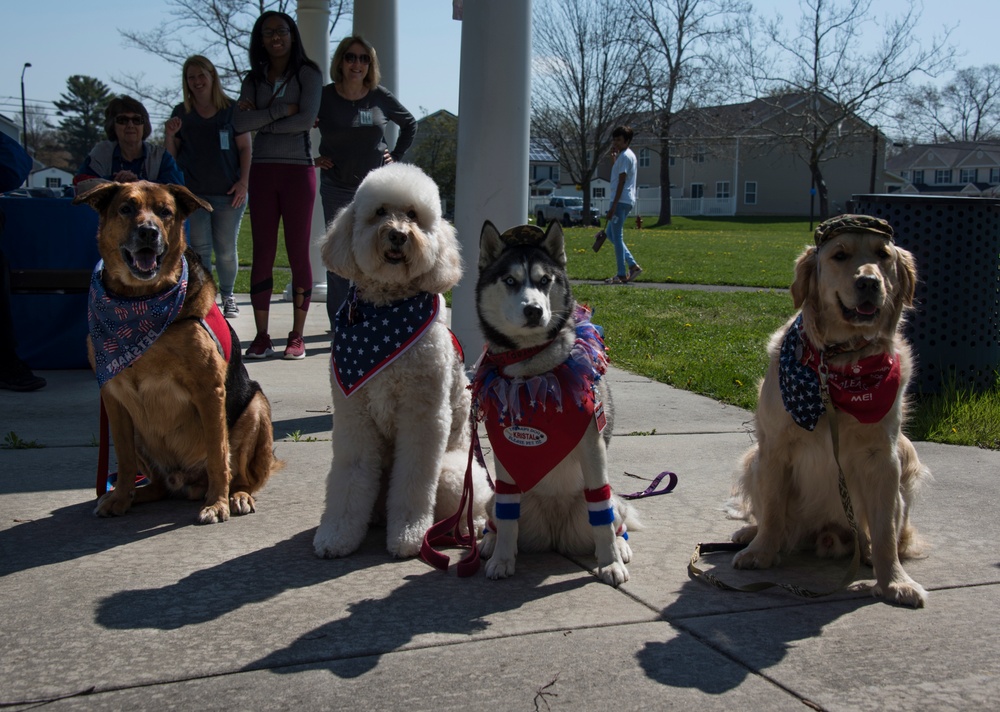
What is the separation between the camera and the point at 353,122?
25.5 ft

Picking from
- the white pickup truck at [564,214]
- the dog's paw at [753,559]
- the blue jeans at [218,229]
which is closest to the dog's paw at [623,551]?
the dog's paw at [753,559]

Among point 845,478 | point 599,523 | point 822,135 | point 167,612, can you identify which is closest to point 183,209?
point 167,612

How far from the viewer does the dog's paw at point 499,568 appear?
365cm

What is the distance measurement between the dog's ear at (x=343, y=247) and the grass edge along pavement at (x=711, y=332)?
2.93 meters

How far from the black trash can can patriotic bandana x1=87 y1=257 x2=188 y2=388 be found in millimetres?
4584

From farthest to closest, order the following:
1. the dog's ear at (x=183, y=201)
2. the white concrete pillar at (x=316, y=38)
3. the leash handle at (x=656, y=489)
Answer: the white concrete pillar at (x=316, y=38)
the leash handle at (x=656, y=489)
the dog's ear at (x=183, y=201)

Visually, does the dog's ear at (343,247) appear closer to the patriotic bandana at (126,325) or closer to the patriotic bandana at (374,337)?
the patriotic bandana at (374,337)

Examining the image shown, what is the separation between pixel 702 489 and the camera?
4.82m

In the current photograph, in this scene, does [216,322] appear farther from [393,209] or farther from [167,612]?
[167,612]

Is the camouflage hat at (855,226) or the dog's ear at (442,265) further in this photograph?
the dog's ear at (442,265)

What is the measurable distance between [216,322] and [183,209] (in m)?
0.59

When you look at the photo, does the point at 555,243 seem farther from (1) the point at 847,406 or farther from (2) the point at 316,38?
(2) the point at 316,38

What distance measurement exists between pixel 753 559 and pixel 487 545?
1.11m

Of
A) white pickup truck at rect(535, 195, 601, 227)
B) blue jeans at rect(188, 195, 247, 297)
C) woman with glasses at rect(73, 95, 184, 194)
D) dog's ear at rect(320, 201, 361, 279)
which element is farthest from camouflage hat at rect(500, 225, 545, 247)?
Answer: white pickup truck at rect(535, 195, 601, 227)
